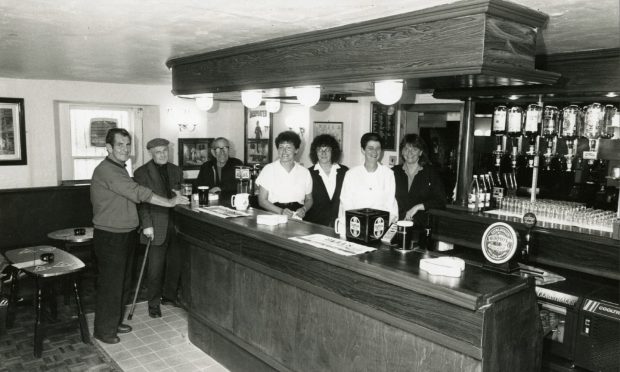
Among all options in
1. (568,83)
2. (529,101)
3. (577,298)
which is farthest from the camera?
(529,101)

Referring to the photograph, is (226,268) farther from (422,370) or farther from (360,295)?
(422,370)

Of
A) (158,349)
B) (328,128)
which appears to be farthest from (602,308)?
(328,128)

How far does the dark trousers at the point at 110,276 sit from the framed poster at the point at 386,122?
5259 millimetres

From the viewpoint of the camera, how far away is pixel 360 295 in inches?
111

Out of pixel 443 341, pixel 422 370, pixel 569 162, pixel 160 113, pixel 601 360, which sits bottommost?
pixel 601 360

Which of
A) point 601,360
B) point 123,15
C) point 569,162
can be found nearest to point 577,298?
point 601,360

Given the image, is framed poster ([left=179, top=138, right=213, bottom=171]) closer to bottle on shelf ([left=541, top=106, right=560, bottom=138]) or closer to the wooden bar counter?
the wooden bar counter

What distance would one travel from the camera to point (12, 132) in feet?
22.6

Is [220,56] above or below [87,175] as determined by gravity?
above

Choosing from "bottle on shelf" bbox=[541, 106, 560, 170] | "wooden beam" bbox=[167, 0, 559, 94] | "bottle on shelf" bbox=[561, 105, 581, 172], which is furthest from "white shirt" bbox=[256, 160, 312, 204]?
"bottle on shelf" bbox=[561, 105, 581, 172]

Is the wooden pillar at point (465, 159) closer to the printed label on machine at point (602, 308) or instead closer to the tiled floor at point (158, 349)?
the printed label on machine at point (602, 308)

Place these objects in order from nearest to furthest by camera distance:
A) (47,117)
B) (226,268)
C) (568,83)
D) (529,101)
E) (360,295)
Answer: (360,295) → (226,268) → (568,83) → (529,101) → (47,117)

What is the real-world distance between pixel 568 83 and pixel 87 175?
6.77 m

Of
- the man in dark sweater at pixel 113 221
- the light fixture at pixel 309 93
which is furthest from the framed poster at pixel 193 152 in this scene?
the light fixture at pixel 309 93
